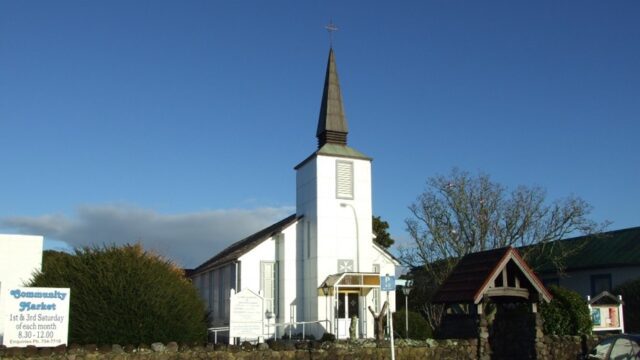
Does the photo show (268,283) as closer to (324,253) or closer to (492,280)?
(324,253)

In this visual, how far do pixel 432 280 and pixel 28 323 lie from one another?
30.1m

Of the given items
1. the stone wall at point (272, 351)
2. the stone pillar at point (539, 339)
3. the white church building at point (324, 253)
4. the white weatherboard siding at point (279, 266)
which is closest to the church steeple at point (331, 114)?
the white church building at point (324, 253)

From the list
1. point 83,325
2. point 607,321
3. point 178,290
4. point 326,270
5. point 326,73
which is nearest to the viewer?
point 83,325

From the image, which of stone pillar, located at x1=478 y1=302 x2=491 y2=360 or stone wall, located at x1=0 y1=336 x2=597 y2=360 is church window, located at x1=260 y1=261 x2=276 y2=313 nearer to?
stone wall, located at x1=0 y1=336 x2=597 y2=360

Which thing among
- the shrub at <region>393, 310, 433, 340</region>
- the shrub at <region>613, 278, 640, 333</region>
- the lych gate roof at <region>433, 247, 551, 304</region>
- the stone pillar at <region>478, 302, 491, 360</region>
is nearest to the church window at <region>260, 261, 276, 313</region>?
the shrub at <region>393, 310, 433, 340</region>

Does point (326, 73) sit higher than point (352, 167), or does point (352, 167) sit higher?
point (326, 73)

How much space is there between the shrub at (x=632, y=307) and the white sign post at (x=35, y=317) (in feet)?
87.8

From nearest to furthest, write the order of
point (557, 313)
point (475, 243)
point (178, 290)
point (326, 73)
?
point (178, 290)
point (557, 313)
point (326, 73)
point (475, 243)

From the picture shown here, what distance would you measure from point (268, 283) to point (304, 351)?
1672cm

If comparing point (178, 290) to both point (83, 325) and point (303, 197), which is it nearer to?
point (83, 325)

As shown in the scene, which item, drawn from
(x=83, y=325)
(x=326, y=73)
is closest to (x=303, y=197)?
(x=326, y=73)

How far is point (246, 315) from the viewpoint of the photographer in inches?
816

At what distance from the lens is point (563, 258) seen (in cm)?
4228

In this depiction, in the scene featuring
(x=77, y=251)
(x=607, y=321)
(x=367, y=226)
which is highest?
(x=367, y=226)
